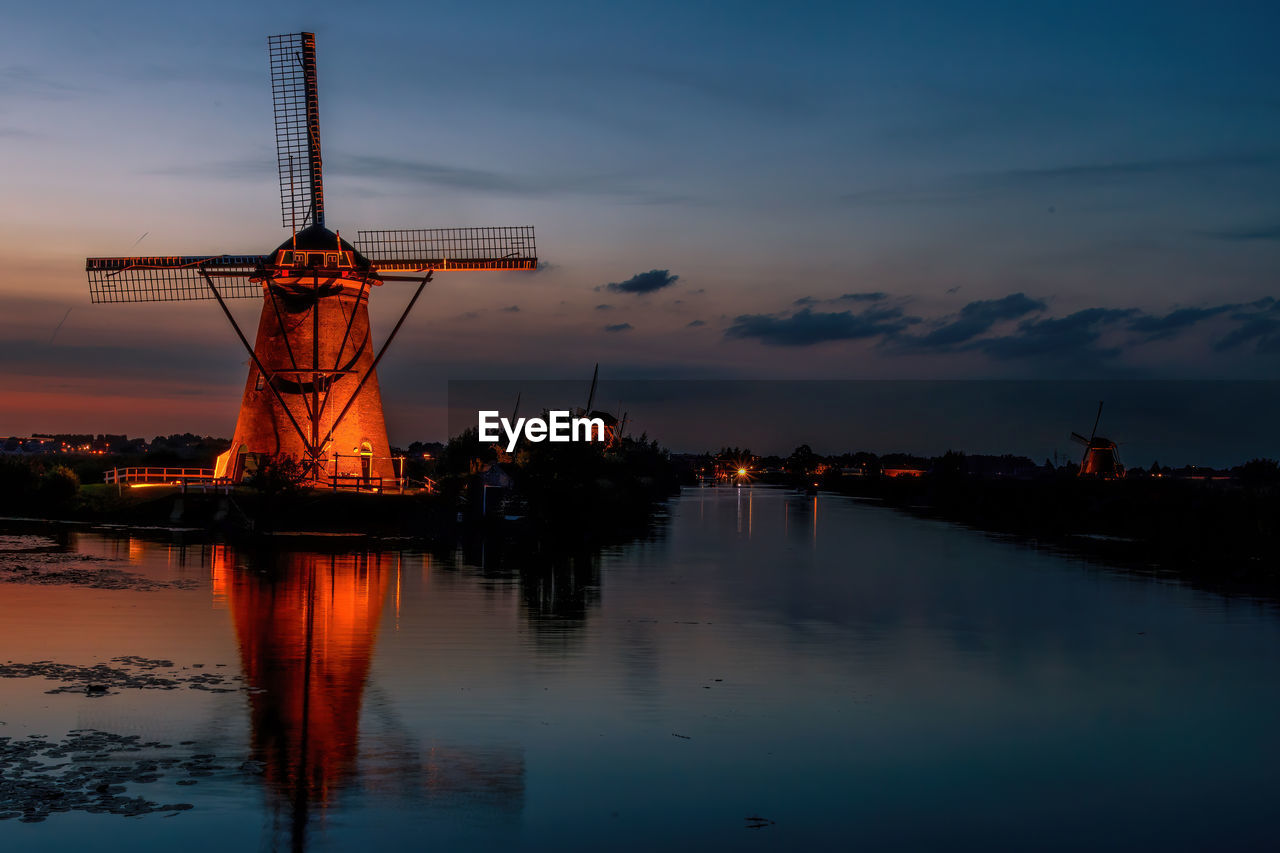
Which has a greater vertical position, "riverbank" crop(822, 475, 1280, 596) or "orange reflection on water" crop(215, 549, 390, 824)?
"riverbank" crop(822, 475, 1280, 596)

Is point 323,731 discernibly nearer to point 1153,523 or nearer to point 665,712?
point 665,712

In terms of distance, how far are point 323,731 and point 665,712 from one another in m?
5.30

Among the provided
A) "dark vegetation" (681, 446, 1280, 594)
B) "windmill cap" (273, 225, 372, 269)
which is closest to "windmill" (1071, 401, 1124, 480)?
"dark vegetation" (681, 446, 1280, 594)

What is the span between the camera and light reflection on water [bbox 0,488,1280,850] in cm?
1322

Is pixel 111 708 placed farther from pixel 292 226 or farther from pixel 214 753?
pixel 292 226

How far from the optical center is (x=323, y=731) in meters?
16.2

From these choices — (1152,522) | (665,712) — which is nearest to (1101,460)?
(1152,522)

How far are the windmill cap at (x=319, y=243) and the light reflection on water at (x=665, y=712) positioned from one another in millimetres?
21570

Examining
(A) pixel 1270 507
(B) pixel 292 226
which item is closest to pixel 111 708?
(B) pixel 292 226

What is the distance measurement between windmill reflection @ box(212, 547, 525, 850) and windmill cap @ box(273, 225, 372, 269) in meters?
28.4

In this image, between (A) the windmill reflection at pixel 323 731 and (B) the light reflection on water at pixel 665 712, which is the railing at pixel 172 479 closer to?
(B) the light reflection on water at pixel 665 712

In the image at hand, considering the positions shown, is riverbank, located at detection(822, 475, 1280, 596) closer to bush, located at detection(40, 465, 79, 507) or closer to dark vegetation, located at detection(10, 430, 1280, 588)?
dark vegetation, located at detection(10, 430, 1280, 588)

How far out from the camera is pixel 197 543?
46.9 m

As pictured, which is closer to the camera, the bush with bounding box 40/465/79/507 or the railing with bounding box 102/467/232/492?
the railing with bounding box 102/467/232/492
